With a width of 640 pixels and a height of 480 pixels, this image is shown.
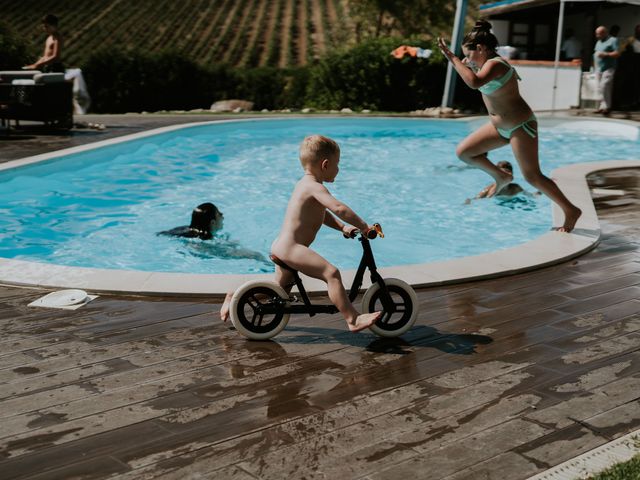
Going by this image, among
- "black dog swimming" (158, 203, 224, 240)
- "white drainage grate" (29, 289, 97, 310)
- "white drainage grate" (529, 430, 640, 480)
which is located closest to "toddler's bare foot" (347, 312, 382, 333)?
A: "white drainage grate" (529, 430, 640, 480)

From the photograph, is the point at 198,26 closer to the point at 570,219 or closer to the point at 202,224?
the point at 202,224

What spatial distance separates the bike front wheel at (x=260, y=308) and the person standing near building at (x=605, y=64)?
1611cm

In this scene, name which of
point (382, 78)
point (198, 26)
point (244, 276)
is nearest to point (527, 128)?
point (244, 276)

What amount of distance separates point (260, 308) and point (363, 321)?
56 centimetres

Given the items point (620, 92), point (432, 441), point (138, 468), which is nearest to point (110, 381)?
point (138, 468)

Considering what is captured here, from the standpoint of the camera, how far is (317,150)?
4191mm

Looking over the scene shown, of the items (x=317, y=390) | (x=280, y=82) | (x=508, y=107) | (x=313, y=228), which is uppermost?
(x=280, y=82)

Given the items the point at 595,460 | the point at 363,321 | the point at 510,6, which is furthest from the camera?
the point at 510,6

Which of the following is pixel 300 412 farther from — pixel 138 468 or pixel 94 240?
pixel 94 240

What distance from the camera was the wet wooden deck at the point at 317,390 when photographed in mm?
2918

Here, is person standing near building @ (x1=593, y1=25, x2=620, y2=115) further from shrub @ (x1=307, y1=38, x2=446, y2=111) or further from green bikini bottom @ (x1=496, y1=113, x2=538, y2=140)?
green bikini bottom @ (x1=496, y1=113, x2=538, y2=140)

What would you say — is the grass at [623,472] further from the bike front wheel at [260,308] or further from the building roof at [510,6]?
the building roof at [510,6]

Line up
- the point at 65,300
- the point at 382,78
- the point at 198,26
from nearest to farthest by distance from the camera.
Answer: the point at 65,300 < the point at 382,78 < the point at 198,26

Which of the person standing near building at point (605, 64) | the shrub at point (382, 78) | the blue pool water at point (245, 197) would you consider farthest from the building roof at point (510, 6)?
the blue pool water at point (245, 197)
